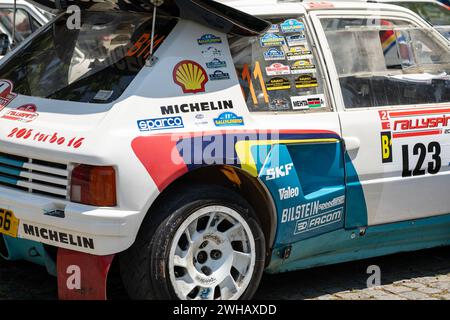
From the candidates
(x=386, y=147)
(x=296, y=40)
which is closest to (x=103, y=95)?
(x=296, y=40)

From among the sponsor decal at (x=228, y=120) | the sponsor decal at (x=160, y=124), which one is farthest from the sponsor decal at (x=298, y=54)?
the sponsor decal at (x=160, y=124)

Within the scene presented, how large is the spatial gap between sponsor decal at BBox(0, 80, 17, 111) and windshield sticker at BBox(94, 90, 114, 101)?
0.64 m

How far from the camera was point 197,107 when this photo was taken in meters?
4.61

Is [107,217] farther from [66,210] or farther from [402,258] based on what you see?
[402,258]

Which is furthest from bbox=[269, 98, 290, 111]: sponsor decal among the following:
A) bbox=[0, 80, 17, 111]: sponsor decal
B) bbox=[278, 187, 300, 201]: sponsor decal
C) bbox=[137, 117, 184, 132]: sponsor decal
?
bbox=[0, 80, 17, 111]: sponsor decal

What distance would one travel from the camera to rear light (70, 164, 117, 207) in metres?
4.25

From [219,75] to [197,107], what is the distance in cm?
26

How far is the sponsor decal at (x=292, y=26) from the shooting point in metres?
5.14

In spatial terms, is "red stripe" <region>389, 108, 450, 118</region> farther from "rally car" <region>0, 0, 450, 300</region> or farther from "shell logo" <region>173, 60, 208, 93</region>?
"shell logo" <region>173, 60, 208, 93</region>

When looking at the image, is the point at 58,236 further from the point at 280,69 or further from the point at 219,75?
the point at 280,69

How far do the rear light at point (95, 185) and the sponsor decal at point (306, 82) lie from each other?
1403 millimetres

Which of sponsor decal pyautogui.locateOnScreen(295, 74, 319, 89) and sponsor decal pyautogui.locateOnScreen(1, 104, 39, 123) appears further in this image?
sponsor decal pyautogui.locateOnScreen(295, 74, 319, 89)

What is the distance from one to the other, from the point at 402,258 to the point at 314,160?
1.71 m
